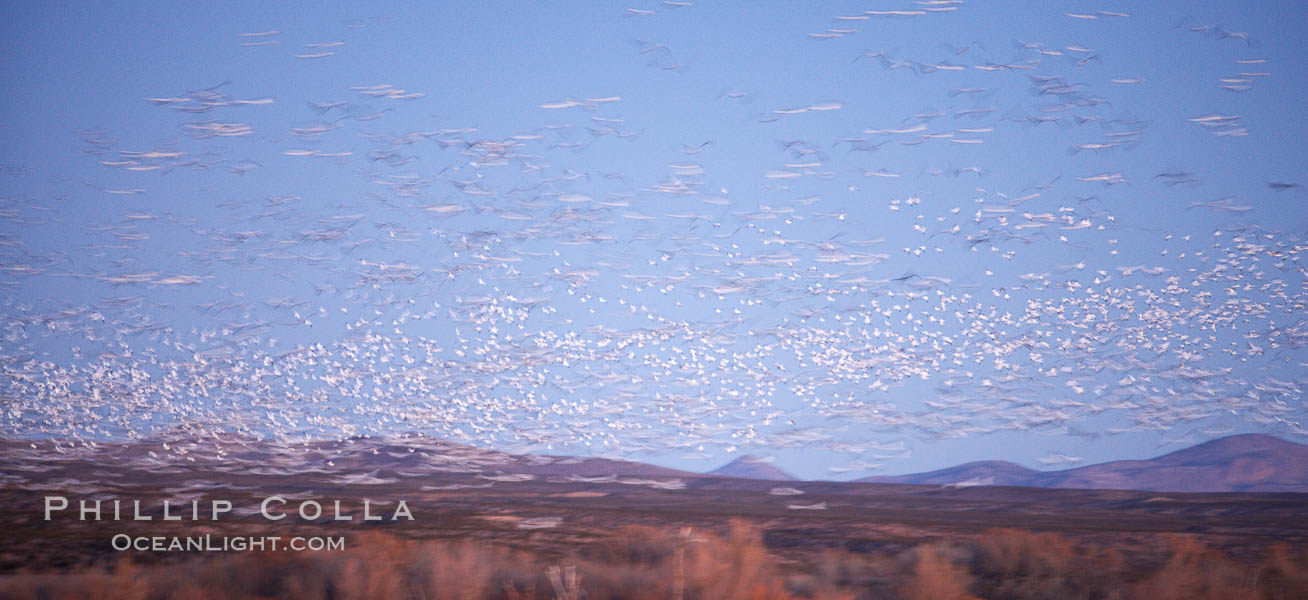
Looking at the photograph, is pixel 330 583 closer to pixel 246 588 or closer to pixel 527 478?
pixel 246 588

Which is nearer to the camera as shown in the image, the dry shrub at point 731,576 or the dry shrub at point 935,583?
the dry shrub at point 731,576

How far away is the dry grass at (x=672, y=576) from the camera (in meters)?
7.93

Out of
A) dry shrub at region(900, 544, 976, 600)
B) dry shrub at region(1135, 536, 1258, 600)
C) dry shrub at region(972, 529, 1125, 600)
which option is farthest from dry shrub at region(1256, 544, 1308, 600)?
dry shrub at region(900, 544, 976, 600)

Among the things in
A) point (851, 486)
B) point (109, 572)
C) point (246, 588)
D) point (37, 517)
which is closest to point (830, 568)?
point (246, 588)

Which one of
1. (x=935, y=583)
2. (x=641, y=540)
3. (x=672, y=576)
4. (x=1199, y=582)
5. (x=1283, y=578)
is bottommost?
(x=1283, y=578)

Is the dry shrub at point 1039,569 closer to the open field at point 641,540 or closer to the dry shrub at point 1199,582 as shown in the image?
the open field at point 641,540

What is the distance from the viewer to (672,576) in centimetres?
854

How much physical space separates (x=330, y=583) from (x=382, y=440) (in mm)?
7725

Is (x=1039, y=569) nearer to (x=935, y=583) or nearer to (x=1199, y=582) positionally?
(x=1199, y=582)

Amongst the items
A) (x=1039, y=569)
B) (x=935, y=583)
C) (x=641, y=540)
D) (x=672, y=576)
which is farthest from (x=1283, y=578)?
(x=641, y=540)

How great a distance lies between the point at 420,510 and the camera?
1560cm

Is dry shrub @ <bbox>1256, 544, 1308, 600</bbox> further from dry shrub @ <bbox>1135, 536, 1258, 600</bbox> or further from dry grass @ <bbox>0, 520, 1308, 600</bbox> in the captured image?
dry shrub @ <bbox>1135, 536, 1258, 600</bbox>

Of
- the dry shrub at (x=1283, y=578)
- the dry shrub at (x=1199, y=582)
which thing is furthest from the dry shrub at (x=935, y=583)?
the dry shrub at (x=1283, y=578)

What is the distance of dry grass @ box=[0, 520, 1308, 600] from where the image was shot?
7934 millimetres
